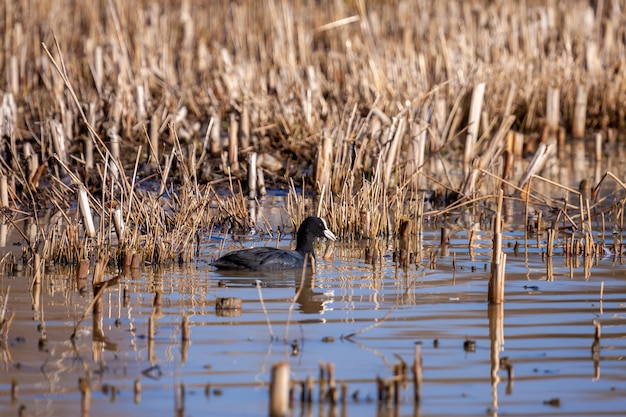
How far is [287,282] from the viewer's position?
7699 mm

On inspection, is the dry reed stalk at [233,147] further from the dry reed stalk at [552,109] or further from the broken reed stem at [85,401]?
the broken reed stem at [85,401]

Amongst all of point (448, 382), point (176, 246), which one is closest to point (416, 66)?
point (176, 246)

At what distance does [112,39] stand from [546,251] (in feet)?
28.3

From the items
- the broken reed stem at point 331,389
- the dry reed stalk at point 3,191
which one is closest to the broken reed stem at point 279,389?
the broken reed stem at point 331,389

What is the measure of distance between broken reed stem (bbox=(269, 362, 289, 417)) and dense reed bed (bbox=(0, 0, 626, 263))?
3686 millimetres

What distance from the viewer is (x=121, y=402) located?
472 cm

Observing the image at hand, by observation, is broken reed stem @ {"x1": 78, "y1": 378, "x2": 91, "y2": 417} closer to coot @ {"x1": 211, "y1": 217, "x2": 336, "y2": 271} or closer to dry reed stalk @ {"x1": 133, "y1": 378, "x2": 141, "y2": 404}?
dry reed stalk @ {"x1": 133, "y1": 378, "x2": 141, "y2": 404}

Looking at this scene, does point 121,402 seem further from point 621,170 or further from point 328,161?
point 621,170

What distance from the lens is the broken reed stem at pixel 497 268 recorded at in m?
6.41

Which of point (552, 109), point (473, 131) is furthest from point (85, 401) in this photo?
point (552, 109)

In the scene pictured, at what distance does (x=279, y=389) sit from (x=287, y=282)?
140 inches

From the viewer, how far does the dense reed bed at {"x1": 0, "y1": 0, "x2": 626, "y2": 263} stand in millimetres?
9328

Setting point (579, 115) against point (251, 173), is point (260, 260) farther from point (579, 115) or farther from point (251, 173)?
point (579, 115)

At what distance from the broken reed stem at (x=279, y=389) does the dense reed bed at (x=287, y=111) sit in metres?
3.69
